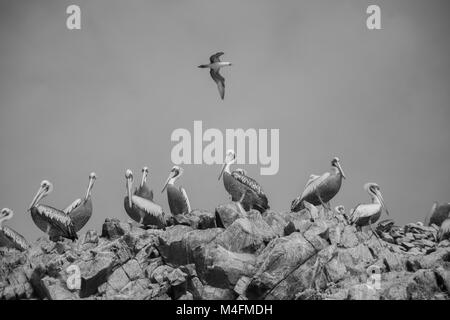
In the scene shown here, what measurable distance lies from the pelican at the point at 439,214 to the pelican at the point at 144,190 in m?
8.25

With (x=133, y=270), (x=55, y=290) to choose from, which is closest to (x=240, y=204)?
(x=133, y=270)

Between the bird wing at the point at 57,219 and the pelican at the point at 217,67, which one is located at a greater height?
the pelican at the point at 217,67

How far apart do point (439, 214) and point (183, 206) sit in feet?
24.4

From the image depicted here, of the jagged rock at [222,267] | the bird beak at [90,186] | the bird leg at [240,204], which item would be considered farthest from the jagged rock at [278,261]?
the bird beak at [90,186]

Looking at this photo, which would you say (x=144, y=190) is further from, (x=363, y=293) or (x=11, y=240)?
(x=363, y=293)

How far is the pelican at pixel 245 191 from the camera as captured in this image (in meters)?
19.3

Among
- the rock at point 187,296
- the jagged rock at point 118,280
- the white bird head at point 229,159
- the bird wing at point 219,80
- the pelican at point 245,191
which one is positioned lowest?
the rock at point 187,296

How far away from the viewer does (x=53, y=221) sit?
763 inches

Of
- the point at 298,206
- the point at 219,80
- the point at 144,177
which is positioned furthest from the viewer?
the point at 219,80

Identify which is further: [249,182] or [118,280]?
[249,182]

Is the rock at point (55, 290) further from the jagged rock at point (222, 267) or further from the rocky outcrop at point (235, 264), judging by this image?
the jagged rock at point (222, 267)

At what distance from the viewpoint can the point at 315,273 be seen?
16.0 meters

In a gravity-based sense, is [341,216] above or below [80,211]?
above

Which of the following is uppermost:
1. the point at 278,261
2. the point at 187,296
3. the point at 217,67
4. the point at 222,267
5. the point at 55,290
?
the point at 217,67
